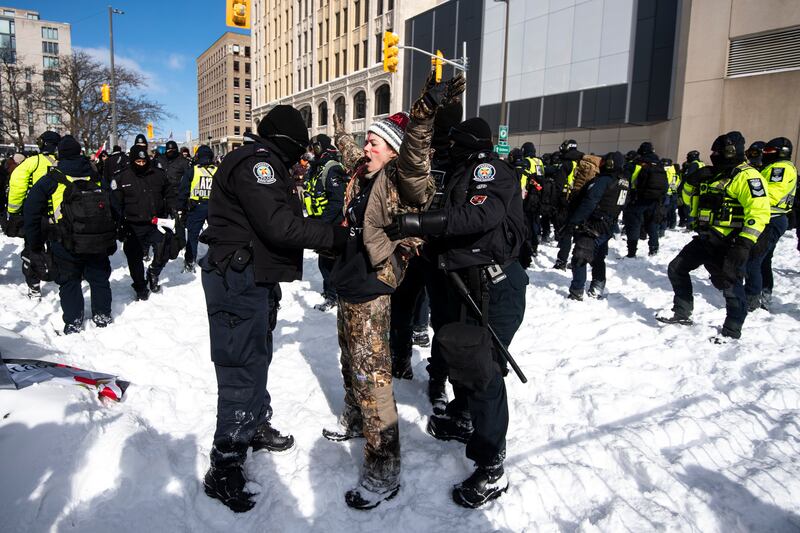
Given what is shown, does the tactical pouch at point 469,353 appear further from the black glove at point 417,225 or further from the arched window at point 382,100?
the arched window at point 382,100

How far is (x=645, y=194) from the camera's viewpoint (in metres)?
9.56

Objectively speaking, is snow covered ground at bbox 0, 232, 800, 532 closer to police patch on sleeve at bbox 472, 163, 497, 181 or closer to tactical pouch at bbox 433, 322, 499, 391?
tactical pouch at bbox 433, 322, 499, 391

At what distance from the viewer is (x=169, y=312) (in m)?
6.16

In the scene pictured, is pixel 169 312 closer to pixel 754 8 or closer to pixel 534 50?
pixel 754 8

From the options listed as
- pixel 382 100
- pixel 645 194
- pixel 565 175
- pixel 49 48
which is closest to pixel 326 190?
pixel 565 175

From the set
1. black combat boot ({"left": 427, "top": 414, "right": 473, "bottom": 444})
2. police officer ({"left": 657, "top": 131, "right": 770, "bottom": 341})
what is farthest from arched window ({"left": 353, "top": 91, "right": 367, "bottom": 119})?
black combat boot ({"left": 427, "top": 414, "right": 473, "bottom": 444})

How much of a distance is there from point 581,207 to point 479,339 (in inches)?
191

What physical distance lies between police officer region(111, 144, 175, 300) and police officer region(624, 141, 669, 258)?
8.42 metres

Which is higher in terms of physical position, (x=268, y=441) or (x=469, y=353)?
(x=469, y=353)

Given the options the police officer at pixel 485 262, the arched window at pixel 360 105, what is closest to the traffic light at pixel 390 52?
the police officer at pixel 485 262

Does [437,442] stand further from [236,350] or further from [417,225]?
[417,225]

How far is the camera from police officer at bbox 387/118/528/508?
254 centimetres

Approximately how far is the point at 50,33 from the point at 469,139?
10286cm

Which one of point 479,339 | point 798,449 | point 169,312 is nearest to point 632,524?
point 479,339
